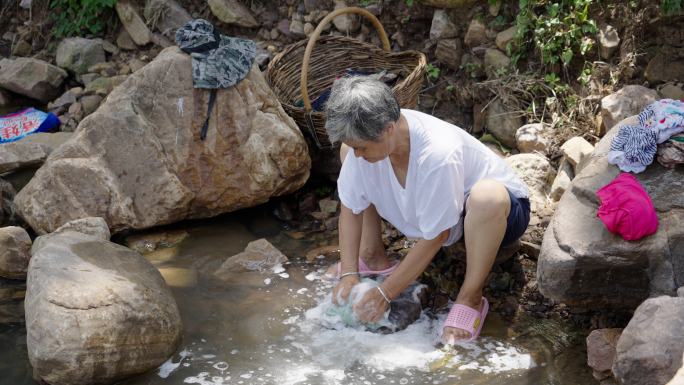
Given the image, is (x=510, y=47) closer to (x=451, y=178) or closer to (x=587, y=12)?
(x=587, y=12)

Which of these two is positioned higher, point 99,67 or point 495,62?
point 495,62

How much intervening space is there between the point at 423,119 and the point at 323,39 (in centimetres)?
233

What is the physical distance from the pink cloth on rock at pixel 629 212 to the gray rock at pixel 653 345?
19.8 inches

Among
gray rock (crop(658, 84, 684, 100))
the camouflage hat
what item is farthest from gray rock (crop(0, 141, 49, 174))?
gray rock (crop(658, 84, 684, 100))

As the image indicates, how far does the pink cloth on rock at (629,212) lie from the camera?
98.0 inches

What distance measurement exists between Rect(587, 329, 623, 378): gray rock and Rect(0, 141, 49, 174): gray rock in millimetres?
3855

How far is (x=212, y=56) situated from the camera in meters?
3.81

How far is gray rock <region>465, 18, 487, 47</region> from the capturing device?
475 centimetres

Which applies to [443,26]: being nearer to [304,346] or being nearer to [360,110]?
[360,110]

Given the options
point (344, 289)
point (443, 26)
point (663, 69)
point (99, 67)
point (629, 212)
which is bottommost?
point (344, 289)

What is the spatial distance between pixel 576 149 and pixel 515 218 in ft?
4.27

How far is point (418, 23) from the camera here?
203 inches

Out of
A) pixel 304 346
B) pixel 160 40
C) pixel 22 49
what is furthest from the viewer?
pixel 22 49

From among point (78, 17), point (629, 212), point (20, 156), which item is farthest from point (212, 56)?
point (78, 17)
